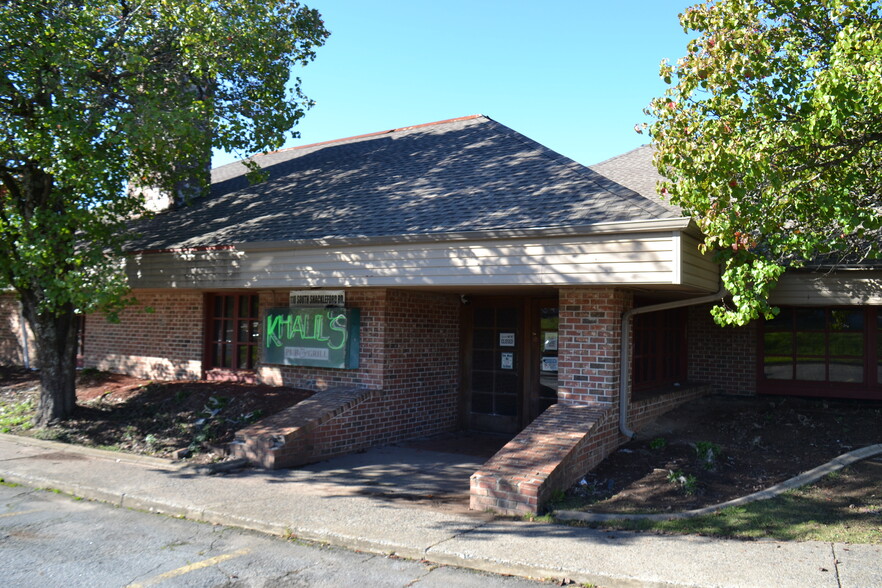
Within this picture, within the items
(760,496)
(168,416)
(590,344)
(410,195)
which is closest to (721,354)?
(590,344)

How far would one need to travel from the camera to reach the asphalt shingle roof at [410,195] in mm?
8744

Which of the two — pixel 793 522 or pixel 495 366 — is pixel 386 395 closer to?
pixel 495 366

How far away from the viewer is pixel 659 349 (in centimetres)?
1088

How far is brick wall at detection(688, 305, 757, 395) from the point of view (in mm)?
11070

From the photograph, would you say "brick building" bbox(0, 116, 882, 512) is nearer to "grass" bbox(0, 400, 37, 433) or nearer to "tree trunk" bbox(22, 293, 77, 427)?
"tree trunk" bbox(22, 293, 77, 427)

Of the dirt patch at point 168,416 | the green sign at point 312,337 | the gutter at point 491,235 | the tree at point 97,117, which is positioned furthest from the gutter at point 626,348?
the tree at point 97,117

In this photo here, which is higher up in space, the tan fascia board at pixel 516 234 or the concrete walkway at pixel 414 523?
the tan fascia board at pixel 516 234

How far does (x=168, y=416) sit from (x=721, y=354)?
29.0 feet

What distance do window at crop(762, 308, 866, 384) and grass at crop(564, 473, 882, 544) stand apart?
165 inches

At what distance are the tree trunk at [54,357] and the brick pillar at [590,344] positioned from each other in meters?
7.39

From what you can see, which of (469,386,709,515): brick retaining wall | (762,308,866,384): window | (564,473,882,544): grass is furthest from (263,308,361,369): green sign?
(762,308,866,384): window

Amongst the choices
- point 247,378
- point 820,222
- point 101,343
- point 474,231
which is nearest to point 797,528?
point 820,222

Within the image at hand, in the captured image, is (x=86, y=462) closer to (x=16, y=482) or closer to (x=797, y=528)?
(x=16, y=482)

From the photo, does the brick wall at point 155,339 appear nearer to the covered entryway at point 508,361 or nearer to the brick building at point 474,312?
the brick building at point 474,312
